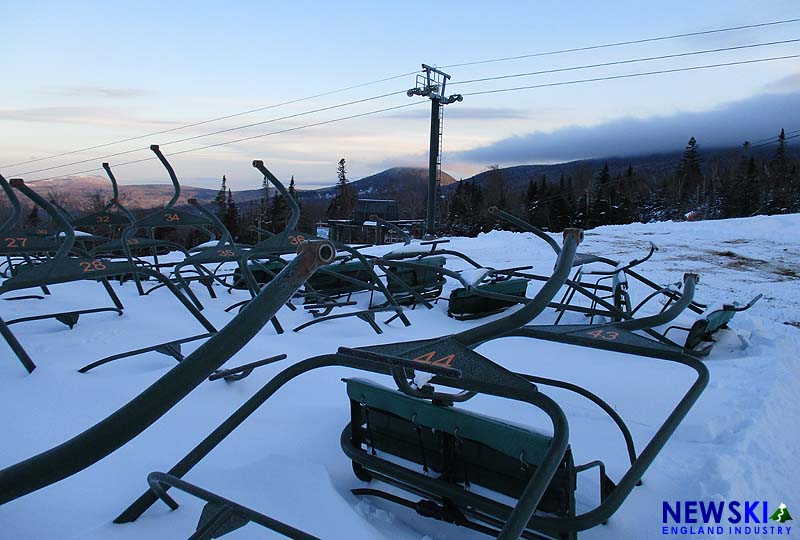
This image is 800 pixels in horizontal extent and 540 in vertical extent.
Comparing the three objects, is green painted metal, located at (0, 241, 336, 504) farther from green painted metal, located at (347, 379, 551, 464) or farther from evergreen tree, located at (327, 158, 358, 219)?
evergreen tree, located at (327, 158, 358, 219)

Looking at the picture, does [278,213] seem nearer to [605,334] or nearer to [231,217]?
[231,217]

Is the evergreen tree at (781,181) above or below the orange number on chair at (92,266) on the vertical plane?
above

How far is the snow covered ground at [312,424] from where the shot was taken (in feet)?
5.88

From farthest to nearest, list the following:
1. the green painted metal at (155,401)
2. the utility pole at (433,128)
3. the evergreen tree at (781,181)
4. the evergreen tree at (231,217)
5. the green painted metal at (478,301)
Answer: the evergreen tree at (231,217), the evergreen tree at (781,181), the utility pole at (433,128), the green painted metal at (478,301), the green painted metal at (155,401)

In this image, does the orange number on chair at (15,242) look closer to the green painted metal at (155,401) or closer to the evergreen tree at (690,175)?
the green painted metal at (155,401)

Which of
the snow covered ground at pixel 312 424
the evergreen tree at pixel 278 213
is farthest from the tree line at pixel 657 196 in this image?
the snow covered ground at pixel 312 424

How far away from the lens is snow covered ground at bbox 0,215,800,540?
1.79 m

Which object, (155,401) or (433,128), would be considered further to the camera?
A: (433,128)

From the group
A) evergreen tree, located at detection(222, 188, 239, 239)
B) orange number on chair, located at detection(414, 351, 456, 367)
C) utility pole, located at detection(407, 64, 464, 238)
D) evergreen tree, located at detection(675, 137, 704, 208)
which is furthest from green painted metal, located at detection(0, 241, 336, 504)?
evergreen tree, located at detection(675, 137, 704, 208)

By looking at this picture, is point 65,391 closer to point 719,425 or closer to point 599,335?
point 599,335

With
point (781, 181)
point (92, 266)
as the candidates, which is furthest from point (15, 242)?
point (781, 181)

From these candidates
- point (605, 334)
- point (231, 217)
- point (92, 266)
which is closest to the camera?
point (605, 334)

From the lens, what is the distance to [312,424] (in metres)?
2.48

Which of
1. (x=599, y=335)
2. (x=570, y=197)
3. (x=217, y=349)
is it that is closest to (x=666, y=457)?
(x=599, y=335)
